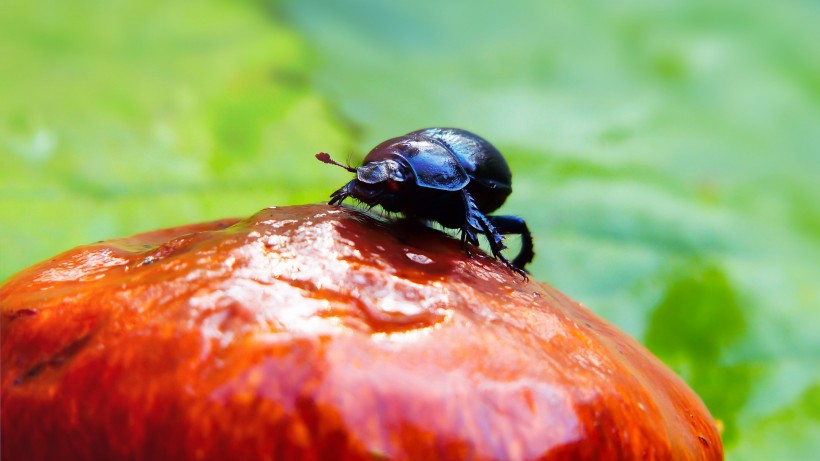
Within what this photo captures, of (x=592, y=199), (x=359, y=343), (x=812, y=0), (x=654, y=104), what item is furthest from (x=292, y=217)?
(x=812, y=0)

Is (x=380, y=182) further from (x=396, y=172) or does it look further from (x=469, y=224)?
(x=469, y=224)

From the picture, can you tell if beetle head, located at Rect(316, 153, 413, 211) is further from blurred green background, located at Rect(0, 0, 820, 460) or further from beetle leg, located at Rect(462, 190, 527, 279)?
blurred green background, located at Rect(0, 0, 820, 460)

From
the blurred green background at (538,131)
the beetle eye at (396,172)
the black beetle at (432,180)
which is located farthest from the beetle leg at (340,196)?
the blurred green background at (538,131)

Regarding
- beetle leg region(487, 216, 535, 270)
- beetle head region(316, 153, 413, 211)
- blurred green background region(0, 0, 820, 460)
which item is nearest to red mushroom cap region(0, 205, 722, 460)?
beetle head region(316, 153, 413, 211)

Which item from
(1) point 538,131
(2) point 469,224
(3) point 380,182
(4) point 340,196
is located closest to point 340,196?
(4) point 340,196

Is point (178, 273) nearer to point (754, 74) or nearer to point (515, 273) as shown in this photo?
point (515, 273)

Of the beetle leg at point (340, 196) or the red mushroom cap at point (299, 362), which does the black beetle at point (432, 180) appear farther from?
the red mushroom cap at point (299, 362)
